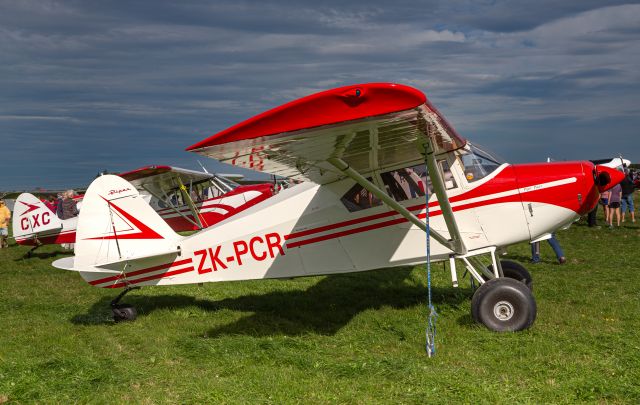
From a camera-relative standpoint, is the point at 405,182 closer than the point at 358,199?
Yes

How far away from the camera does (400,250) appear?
22.6 feet

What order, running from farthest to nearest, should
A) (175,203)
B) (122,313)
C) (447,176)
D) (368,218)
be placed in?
(175,203), (122,313), (368,218), (447,176)

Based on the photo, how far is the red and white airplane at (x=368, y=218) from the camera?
5984 mm

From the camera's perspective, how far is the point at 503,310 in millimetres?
6238

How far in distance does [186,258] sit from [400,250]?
2912 millimetres

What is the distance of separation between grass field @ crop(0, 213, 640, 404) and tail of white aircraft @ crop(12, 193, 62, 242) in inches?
314

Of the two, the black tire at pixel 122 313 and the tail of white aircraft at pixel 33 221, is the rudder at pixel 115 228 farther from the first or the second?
the tail of white aircraft at pixel 33 221

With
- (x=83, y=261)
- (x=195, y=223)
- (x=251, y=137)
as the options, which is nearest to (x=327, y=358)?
(x=251, y=137)

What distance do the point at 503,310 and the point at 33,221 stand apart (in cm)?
1552

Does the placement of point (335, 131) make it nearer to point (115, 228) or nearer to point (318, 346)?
point (318, 346)

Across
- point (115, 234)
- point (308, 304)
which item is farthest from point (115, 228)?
point (308, 304)

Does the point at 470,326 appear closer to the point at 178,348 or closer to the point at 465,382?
the point at 465,382

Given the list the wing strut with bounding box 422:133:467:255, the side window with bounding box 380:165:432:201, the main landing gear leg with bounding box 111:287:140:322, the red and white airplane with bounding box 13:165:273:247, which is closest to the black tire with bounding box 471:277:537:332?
the wing strut with bounding box 422:133:467:255

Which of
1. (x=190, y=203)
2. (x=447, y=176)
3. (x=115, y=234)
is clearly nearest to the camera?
(x=447, y=176)
